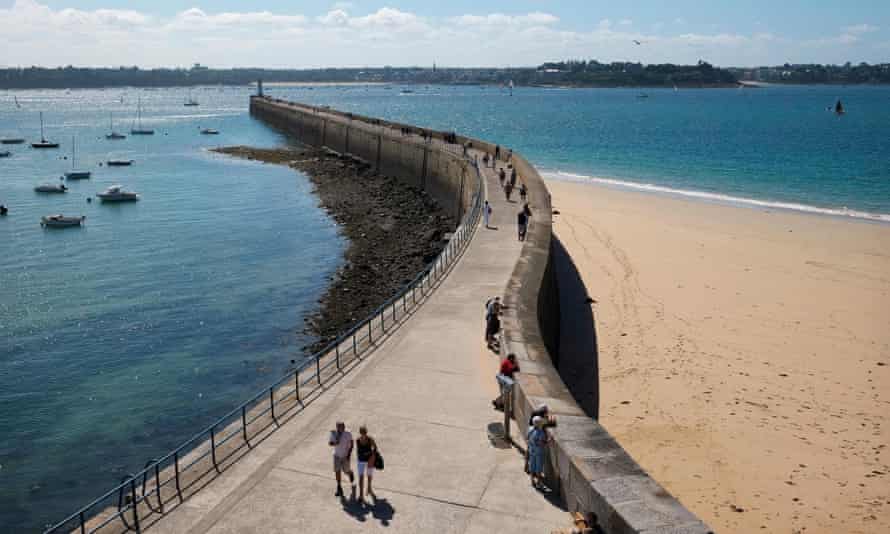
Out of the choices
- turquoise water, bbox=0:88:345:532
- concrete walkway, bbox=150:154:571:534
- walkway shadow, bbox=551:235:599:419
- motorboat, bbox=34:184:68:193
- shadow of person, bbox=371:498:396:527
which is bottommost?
turquoise water, bbox=0:88:345:532

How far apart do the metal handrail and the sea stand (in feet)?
6.44

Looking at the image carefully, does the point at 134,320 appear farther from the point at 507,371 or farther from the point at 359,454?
the point at 359,454

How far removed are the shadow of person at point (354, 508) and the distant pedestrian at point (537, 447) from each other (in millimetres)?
2149

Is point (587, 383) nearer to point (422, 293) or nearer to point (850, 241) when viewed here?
point (422, 293)

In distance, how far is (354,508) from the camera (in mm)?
9992

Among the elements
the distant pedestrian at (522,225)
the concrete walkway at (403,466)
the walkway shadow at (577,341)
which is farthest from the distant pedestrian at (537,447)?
the distant pedestrian at (522,225)

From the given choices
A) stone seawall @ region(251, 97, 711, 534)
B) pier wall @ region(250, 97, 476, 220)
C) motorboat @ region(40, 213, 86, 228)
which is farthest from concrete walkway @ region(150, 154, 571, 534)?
motorboat @ region(40, 213, 86, 228)

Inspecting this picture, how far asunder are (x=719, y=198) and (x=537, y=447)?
44.5 m

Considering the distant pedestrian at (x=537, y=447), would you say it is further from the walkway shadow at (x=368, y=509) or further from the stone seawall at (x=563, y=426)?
the walkway shadow at (x=368, y=509)

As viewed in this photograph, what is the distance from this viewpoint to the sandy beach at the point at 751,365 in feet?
47.9

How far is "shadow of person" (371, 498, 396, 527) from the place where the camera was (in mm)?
9766

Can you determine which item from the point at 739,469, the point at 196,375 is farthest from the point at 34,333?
the point at 739,469

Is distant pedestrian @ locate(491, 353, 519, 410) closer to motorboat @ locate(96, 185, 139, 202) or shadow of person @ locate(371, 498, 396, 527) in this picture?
shadow of person @ locate(371, 498, 396, 527)

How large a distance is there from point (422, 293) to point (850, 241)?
2569cm
